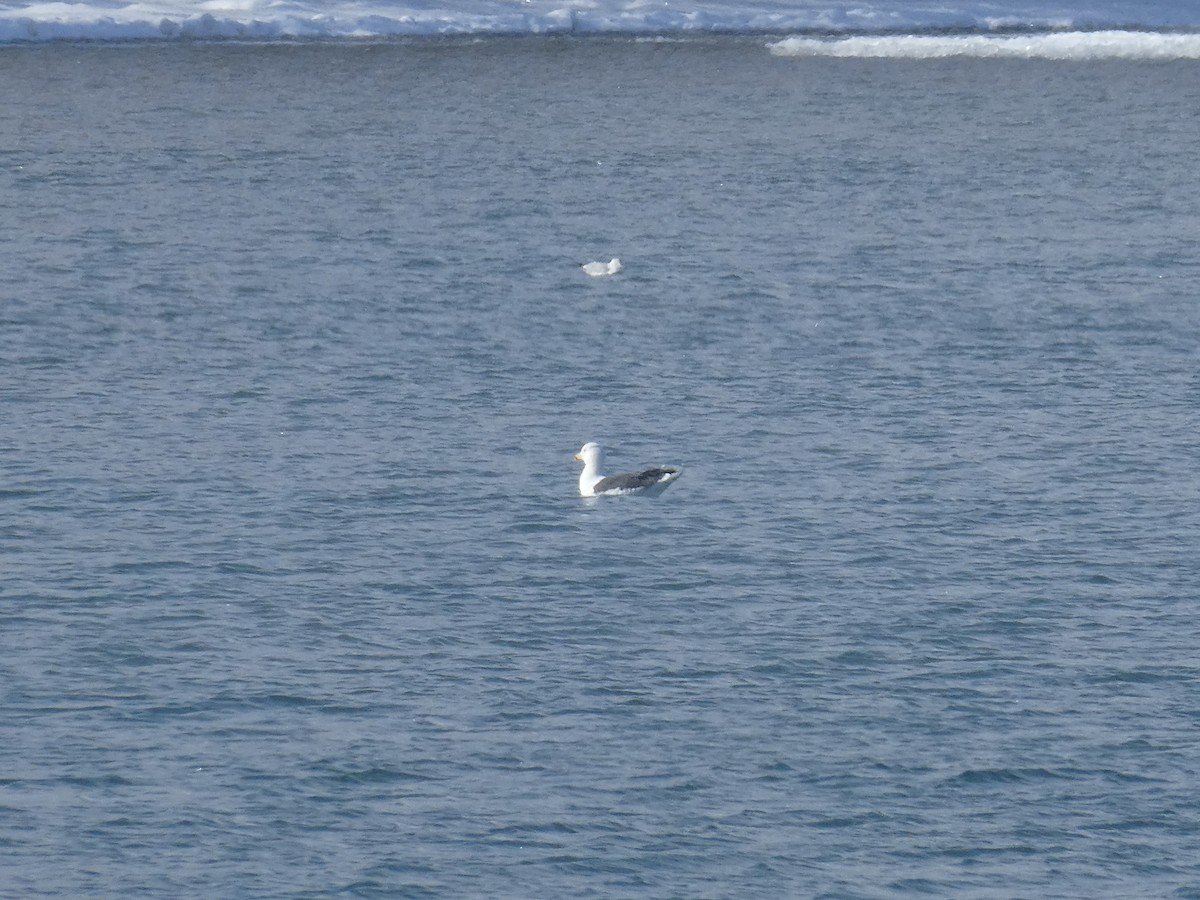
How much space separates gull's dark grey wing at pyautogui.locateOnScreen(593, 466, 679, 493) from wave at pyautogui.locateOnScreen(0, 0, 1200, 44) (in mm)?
88459

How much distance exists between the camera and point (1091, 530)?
31516 millimetres

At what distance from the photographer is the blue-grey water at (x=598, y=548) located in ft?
72.0

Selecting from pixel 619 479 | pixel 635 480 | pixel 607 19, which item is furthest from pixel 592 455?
pixel 607 19

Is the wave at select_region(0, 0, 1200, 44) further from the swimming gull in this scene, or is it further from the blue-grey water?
the swimming gull

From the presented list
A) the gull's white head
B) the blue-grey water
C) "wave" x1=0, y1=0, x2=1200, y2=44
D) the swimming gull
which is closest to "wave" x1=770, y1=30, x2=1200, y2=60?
A: "wave" x1=0, y1=0, x2=1200, y2=44

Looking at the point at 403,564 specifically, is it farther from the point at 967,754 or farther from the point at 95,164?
the point at 95,164

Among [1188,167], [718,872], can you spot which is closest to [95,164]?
[1188,167]

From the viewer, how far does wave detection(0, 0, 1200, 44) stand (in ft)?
394

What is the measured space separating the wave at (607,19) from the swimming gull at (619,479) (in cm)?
8810

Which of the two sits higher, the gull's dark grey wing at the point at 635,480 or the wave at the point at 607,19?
the wave at the point at 607,19

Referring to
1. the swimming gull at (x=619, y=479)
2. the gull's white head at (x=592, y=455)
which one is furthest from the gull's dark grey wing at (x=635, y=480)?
the gull's white head at (x=592, y=455)

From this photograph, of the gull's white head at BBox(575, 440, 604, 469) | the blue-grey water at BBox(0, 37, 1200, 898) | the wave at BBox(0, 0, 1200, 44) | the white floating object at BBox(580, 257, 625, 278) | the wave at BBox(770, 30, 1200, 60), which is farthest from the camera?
the wave at BBox(0, 0, 1200, 44)

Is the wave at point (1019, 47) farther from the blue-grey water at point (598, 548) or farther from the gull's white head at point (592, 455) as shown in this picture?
the gull's white head at point (592, 455)

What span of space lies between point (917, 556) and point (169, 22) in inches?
3853
